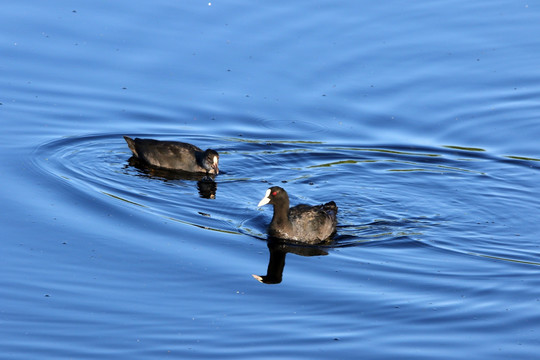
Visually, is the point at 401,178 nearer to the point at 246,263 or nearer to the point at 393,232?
the point at 393,232

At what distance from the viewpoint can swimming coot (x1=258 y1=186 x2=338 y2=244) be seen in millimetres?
13299

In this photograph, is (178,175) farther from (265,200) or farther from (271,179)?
(265,200)

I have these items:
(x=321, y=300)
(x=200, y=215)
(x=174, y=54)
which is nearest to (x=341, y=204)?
(x=200, y=215)

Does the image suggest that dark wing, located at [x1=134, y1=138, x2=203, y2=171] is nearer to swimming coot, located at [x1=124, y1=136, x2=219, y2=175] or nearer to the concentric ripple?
swimming coot, located at [x1=124, y1=136, x2=219, y2=175]

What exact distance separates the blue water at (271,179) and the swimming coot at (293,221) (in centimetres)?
25

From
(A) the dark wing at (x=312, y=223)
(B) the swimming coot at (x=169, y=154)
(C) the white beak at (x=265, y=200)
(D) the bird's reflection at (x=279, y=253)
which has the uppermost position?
(B) the swimming coot at (x=169, y=154)

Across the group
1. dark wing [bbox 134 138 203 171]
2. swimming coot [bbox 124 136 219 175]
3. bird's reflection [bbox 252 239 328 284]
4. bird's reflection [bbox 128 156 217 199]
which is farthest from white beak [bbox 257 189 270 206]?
dark wing [bbox 134 138 203 171]

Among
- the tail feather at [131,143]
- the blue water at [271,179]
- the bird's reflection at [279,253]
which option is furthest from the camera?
the tail feather at [131,143]

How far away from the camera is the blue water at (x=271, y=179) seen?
34.5 ft

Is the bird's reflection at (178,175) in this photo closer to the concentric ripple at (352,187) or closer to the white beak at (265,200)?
the concentric ripple at (352,187)

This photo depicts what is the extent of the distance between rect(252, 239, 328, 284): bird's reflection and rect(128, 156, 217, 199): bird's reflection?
225 cm

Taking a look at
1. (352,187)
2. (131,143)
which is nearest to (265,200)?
(352,187)

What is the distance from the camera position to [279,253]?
1291 centimetres

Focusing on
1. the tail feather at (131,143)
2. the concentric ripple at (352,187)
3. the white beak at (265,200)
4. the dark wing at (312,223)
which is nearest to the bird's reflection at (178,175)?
the concentric ripple at (352,187)
